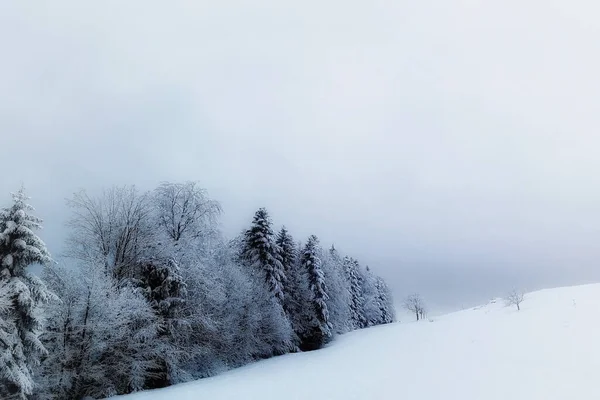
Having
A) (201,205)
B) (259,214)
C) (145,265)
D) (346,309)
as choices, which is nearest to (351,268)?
(346,309)

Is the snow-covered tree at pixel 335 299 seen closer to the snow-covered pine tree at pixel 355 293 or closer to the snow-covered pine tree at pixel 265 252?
the snow-covered pine tree at pixel 265 252

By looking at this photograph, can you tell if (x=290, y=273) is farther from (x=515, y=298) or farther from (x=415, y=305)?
(x=415, y=305)

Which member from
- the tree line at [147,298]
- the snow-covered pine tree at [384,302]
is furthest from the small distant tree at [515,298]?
the snow-covered pine tree at [384,302]

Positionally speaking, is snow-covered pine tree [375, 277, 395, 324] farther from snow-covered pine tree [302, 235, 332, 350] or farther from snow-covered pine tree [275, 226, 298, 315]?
snow-covered pine tree [275, 226, 298, 315]

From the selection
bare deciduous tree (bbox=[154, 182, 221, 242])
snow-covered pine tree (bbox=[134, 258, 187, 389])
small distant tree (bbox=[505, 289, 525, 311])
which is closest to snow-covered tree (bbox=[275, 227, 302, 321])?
bare deciduous tree (bbox=[154, 182, 221, 242])

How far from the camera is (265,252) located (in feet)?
123

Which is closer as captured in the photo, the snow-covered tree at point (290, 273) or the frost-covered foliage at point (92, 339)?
the frost-covered foliage at point (92, 339)

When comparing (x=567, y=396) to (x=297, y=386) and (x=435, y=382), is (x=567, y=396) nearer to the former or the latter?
(x=435, y=382)

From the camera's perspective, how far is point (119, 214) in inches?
1125

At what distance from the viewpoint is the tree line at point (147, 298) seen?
14.5m

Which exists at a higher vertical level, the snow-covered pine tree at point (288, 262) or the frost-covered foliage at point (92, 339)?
the snow-covered pine tree at point (288, 262)

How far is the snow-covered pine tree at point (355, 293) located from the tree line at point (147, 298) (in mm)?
19518

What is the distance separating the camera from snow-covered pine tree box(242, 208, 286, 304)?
36.3 metres

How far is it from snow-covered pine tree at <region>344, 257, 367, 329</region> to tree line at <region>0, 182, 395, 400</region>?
19.5 meters
